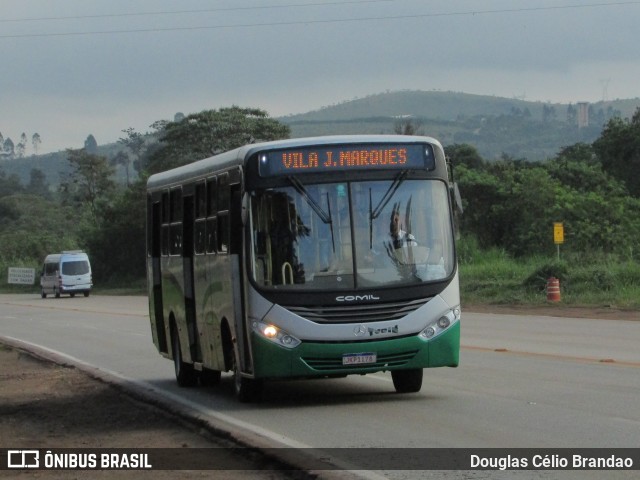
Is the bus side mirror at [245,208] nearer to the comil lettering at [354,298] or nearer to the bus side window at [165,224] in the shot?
the comil lettering at [354,298]

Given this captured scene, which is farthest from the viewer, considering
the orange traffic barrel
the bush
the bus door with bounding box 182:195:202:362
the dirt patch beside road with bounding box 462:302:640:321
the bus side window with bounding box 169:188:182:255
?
the bush

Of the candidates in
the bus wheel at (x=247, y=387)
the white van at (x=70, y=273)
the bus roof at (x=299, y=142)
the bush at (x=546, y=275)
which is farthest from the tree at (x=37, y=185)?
the bus wheel at (x=247, y=387)

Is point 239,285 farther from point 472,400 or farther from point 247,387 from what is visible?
point 472,400

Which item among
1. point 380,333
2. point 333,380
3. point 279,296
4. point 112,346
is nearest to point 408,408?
point 380,333

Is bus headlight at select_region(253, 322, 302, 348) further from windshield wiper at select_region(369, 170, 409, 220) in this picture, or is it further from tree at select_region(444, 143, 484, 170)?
tree at select_region(444, 143, 484, 170)

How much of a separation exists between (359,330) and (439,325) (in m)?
0.90

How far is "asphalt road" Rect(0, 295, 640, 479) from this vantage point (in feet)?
34.3

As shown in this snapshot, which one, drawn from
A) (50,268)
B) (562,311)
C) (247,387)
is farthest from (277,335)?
(50,268)

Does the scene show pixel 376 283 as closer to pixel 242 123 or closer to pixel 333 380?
pixel 333 380

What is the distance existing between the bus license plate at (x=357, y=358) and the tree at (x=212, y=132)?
59.0 metres

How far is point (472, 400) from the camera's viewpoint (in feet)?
43.0

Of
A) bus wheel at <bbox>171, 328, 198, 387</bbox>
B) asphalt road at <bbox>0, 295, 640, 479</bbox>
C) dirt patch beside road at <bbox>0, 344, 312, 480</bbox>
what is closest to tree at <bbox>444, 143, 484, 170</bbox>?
asphalt road at <bbox>0, 295, 640, 479</bbox>

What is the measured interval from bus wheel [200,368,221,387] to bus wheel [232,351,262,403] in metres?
2.66

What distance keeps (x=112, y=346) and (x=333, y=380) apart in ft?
34.0
